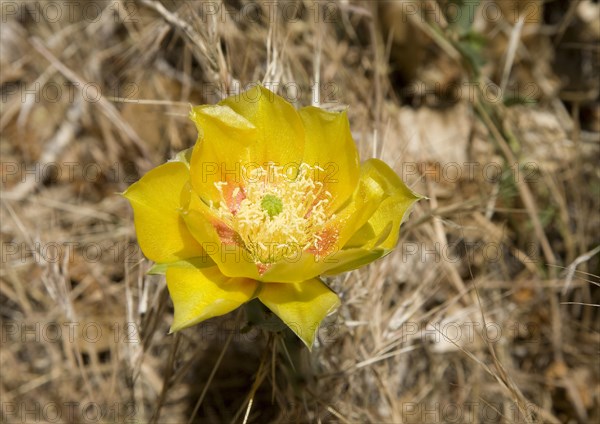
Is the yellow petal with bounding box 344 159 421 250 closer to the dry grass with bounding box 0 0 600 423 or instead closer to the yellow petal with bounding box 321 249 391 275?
the yellow petal with bounding box 321 249 391 275

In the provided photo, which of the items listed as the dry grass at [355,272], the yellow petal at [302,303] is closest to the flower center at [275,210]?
the yellow petal at [302,303]

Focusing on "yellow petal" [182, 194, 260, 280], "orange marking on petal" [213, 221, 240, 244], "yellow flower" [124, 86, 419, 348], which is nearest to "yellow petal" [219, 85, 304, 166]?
"yellow flower" [124, 86, 419, 348]

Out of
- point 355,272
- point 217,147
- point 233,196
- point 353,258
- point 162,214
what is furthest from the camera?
point 355,272

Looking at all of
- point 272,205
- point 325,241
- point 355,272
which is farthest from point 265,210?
point 355,272

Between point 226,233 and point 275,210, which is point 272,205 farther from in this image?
point 226,233

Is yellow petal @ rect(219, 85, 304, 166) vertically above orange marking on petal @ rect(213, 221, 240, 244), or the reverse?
yellow petal @ rect(219, 85, 304, 166)

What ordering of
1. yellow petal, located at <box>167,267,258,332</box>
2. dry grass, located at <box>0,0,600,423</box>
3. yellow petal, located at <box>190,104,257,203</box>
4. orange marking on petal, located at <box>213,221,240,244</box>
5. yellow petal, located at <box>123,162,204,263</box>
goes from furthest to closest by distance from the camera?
dry grass, located at <box>0,0,600,423</box>
orange marking on petal, located at <box>213,221,240,244</box>
yellow petal, located at <box>190,104,257,203</box>
yellow petal, located at <box>123,162,204,263</box>
yellow petal, located at <box>167,267,258,332</box>

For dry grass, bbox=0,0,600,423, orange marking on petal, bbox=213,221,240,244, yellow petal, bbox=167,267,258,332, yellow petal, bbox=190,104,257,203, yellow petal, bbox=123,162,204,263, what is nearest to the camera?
yellow petal, bbox=167,267,258,332

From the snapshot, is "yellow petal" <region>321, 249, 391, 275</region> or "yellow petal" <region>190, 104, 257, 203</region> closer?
"yellow petal" <region>321, 249, 391, 275</region>
